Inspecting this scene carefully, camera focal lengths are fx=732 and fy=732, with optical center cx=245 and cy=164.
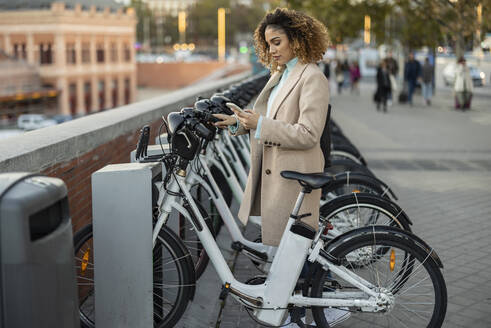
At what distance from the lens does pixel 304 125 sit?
352 cm

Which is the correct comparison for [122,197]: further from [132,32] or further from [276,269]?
[132,32]

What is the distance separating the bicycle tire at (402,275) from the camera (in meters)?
3.64

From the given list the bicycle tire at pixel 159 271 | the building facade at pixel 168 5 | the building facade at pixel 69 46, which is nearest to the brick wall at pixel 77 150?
the bicycle tire at pixel 159 271

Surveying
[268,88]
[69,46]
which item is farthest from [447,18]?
[69,46]

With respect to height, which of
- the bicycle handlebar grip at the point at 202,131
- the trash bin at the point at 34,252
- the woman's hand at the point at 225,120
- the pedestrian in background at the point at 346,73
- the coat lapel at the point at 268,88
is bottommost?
the pedestrian in background at the point at 346,73

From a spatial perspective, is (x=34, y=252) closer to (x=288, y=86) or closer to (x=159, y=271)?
(x=159, y=271)

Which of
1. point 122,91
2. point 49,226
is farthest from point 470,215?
point 122,91

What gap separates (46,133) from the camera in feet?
15.6

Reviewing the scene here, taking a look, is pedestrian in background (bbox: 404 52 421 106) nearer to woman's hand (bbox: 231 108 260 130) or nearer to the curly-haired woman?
the curly-haired woman

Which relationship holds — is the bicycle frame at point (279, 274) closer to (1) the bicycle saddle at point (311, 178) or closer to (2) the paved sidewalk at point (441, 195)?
(1) the bicycle saddle at point (311, 178)

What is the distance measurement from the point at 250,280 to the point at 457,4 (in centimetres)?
1445

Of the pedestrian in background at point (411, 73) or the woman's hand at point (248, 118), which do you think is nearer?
the woman's hand at point (248, 118)

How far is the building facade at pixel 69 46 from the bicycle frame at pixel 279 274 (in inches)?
2737

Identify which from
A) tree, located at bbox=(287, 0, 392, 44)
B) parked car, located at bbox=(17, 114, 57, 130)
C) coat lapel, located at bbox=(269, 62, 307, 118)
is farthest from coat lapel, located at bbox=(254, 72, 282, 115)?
parked car, located at bbox=(17, 114, 57, 130)
